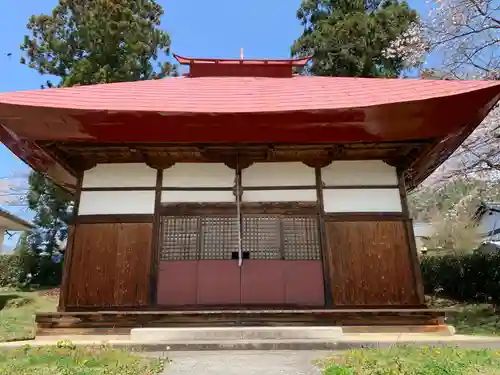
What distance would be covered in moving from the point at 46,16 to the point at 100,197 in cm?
1583

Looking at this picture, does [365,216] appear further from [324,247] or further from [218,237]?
[218,237]

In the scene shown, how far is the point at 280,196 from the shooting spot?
7305 millimetres

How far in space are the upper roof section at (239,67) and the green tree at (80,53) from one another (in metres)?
7.61

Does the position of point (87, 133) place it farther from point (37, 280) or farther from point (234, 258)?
point (37, 280)

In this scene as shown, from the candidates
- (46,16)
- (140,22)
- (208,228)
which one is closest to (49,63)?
(46,16)

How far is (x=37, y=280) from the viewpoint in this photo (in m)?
19.4

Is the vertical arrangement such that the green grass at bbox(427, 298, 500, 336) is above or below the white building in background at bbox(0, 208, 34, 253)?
below

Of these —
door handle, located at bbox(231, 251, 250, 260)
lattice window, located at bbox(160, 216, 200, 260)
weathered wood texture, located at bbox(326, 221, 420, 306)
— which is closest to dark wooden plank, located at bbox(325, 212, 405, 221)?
weathered wood texture, located at bbox(326, 221, 420, 306)

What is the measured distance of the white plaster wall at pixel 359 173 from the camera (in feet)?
24.1

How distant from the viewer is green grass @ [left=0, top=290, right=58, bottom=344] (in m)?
10.2

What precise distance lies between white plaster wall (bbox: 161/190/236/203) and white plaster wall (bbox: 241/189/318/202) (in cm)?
29

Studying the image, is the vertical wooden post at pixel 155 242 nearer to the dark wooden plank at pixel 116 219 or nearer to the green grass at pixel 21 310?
the dark wooden plank at pixel 116 219

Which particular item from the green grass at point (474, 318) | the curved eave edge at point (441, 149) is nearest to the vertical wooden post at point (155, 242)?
the curved eave edge at point (441, 149)

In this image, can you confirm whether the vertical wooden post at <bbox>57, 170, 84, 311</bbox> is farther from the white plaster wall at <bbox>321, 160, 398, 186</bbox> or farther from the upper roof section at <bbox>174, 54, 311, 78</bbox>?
the upper roof section at <bbox>174, 54, 311, 78</bbox>
